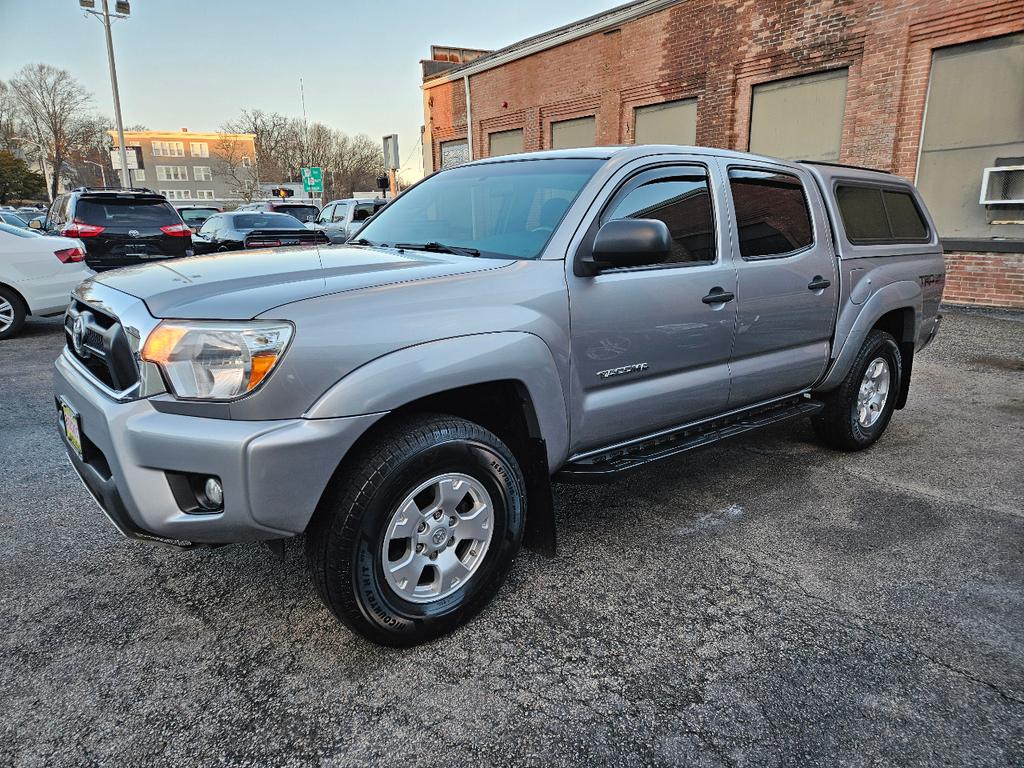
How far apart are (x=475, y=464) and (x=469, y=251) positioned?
40.1 inches

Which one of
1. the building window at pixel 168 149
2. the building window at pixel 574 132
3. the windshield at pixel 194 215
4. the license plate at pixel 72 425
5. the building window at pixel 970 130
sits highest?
the building window at pixel 168 149

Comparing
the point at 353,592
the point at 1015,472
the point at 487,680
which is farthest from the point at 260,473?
the point at 1015,472

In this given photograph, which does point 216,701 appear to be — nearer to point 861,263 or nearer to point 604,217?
point 604,217

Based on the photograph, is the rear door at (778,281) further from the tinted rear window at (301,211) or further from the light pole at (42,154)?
the light pole at (42,154)

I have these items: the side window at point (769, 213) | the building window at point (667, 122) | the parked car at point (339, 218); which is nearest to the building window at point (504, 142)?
the building window at point (667, 122)

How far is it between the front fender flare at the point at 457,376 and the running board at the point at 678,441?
0.17 m

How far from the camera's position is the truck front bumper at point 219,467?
6.66 feet

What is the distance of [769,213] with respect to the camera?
3.75 m

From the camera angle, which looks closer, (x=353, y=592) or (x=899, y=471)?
(x=353, y=592)

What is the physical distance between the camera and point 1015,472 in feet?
14.0

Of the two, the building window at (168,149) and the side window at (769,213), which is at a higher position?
the building window at (168,149)

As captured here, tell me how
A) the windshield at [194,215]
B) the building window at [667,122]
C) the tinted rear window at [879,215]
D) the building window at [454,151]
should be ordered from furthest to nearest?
the windshield at [194,215], the building window at [454,151], the building window at [667,122], the tinted rear window at [879,215]

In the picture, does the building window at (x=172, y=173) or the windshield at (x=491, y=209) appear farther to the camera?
the building window at (x=172, y=173)

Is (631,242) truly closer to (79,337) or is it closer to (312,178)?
(79,337)
